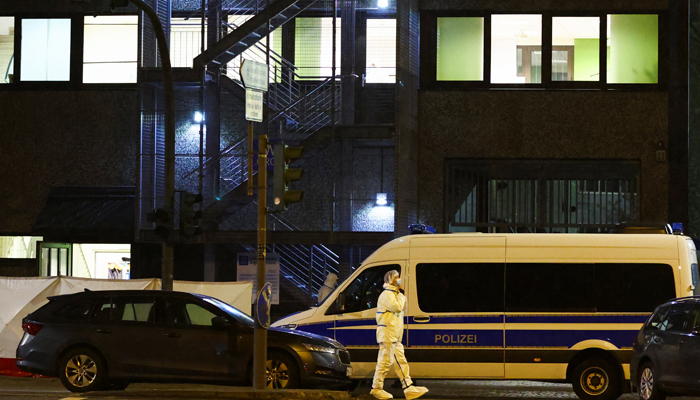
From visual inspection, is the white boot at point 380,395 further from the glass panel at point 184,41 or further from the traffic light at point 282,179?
the glass panel at point 184,41

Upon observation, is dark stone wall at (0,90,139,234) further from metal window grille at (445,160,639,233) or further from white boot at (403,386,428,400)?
white boot at (403,386,428,400)

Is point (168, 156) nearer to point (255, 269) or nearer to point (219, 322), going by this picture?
point (219, 322)

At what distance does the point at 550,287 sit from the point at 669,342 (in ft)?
6.66

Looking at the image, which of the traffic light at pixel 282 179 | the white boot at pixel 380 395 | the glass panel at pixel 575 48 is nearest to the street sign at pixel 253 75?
the traffic light at pixel 282 179

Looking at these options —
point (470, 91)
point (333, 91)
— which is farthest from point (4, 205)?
point (470, 91)

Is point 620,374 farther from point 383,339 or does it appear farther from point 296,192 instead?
point 296,192

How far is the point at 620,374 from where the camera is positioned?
12.6 metres

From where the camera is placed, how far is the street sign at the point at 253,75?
480 inches

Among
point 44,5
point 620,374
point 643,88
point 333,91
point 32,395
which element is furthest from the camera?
point 44,5

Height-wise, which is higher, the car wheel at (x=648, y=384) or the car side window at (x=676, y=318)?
the car side window at (x=676, y=318)

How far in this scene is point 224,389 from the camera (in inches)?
500

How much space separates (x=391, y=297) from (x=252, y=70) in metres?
3.61

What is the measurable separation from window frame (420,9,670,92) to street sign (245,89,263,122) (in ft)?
33.1

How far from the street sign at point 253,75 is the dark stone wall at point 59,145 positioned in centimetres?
1097
